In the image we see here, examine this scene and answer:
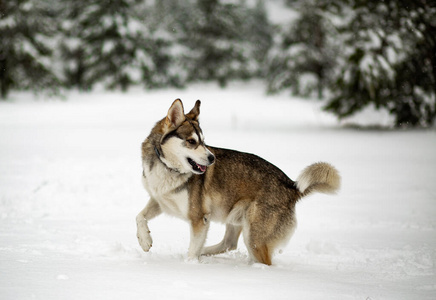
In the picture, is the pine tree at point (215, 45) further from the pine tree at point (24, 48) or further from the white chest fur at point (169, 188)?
the white chest fur at point (169, 188)

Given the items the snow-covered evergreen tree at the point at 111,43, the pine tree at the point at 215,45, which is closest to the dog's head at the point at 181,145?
the snow-covered evergreen tree at the point at 111,43

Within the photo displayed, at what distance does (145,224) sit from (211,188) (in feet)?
2.91

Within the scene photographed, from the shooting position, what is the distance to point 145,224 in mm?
5332

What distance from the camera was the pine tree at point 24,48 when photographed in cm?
2847

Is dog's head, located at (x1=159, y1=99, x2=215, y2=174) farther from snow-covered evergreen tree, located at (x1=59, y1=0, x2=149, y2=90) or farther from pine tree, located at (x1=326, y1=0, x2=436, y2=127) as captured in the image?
snow-covered evergreen tree, located at (x1=59, y1=0, x2=149, y2=90)

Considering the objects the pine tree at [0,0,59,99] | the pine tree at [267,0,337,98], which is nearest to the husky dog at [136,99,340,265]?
the pine tree at [267,0,337,98]

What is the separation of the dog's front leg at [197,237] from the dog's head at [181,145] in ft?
2.00

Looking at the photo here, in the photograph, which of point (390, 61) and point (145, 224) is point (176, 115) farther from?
point (390, 61)

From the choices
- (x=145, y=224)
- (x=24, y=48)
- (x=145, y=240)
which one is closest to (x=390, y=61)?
(x=145, y=224)

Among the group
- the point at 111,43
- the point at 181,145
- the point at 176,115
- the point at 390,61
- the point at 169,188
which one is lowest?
the point at 169,188

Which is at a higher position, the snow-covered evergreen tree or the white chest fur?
the snow-covered evergreen tree

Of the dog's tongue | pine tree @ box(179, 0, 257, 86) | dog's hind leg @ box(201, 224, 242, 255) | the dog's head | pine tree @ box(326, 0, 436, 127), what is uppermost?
pine tree @ box(179, 0, 257, 86)

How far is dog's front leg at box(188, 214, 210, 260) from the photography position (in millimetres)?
5309

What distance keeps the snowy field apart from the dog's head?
3.65 feet
